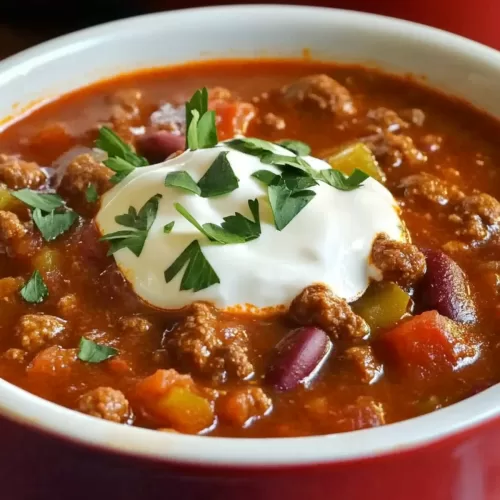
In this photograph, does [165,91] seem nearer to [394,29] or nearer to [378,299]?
[394,29]

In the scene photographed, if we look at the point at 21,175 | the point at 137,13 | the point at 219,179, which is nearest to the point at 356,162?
the point at 219,179

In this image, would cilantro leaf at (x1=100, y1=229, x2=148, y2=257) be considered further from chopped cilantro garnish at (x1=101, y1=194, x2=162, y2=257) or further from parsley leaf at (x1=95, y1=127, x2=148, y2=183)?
parsley leaf at (x1=95, y1=127, x2=148, y2=183)

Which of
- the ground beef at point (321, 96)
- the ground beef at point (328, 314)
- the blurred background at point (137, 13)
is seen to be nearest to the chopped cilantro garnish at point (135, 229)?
the ground beef at point (328, 314)

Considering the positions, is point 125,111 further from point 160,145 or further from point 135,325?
point 135,325

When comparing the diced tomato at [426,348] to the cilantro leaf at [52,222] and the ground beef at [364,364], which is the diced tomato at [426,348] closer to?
the ground beef at [364,364]

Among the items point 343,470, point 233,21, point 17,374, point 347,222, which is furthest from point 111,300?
point 233,21

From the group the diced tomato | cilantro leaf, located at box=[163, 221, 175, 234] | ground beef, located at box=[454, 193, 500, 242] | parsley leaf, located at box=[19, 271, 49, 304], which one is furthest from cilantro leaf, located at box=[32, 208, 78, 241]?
ground beef, located at box=[454, 193, 500, 242]

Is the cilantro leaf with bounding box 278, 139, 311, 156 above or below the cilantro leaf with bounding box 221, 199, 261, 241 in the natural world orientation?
below
